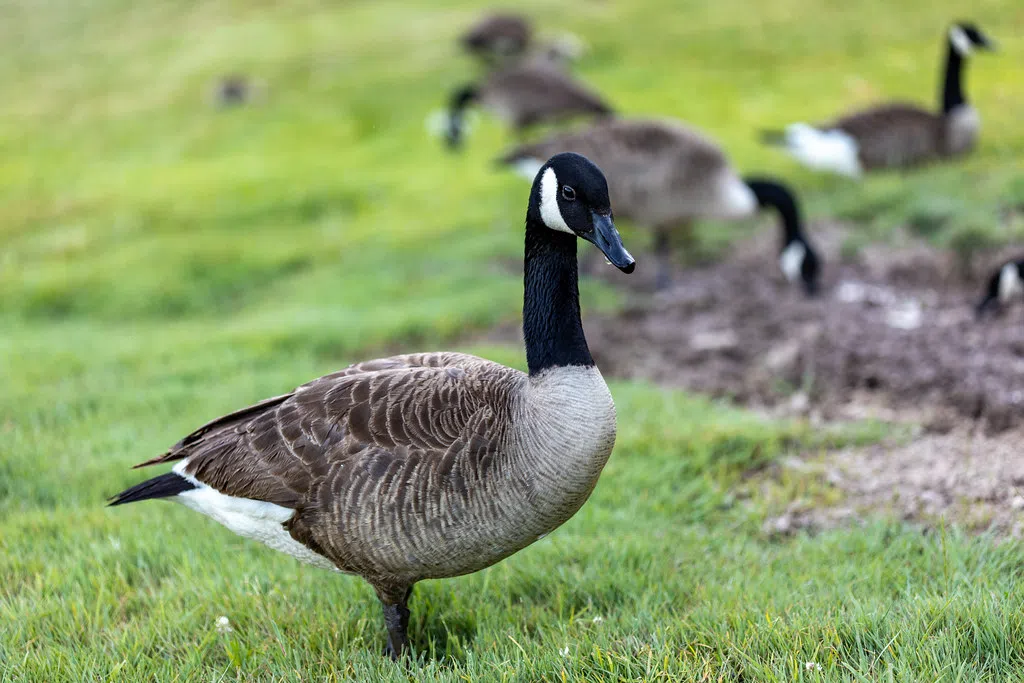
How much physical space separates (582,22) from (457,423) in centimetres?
2115

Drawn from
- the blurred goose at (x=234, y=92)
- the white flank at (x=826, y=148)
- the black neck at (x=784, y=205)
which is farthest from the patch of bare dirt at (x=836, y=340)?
the blurred goose at (x=234, y=92)

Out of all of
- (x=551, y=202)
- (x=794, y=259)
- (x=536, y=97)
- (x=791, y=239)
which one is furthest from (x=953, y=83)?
(x=551, y=202)

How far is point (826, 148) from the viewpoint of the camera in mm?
12820

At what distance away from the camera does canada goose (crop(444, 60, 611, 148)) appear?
48.2 feet

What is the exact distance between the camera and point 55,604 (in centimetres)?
443

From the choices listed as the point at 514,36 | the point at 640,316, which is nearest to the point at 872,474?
the point at 640,316

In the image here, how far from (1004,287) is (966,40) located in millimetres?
7311

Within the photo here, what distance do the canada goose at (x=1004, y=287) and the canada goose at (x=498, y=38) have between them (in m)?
15.3

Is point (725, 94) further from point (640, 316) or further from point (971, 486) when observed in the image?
point (971, 486)

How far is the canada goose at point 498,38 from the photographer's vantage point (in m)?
20.9

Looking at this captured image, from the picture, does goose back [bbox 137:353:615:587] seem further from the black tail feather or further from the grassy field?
the grassy field

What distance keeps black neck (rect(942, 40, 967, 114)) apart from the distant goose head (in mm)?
4324

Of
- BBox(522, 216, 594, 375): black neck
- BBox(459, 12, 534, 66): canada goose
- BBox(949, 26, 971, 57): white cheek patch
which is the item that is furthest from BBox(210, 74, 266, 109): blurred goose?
BBox(522, 216, 594, 375): black neck

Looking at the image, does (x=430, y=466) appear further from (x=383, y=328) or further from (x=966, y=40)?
(x=966, y=40)
